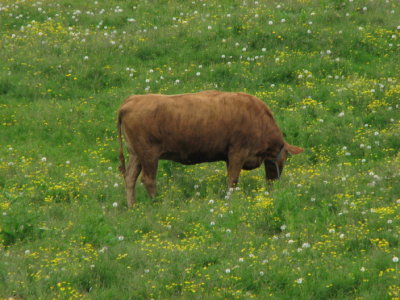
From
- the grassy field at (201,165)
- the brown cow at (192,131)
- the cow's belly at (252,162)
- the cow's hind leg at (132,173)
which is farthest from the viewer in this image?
the cow's belly at (252,162)

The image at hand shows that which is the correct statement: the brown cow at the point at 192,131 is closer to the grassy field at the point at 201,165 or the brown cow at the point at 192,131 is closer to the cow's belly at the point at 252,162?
the cow's belly at the point at 252,162

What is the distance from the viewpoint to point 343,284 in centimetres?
1005

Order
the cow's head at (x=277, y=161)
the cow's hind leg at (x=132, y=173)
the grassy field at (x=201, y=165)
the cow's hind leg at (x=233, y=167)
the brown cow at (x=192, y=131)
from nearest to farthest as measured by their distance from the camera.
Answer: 1. the grassy field at (x=201, y=165)
2. the brown cow at (x=192, y=131)
3. the cow's hind leg at (x=132, y=173)
4. the cow's hind leg at (x=233, y=167)
5. the cow's head at (x=277, y=161)

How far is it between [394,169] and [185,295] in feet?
17.9

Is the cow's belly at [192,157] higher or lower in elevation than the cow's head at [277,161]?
higher

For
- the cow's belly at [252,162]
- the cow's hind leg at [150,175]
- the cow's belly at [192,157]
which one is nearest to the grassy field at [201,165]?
the cow's hind leg at [150,175]

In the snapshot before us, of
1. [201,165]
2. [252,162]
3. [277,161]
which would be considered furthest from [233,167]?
[201,165]

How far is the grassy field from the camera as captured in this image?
34.3 feet

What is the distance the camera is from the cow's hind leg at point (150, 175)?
549 inches

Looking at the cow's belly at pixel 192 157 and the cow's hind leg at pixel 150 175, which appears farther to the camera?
the cow's belly at pixel 192 157

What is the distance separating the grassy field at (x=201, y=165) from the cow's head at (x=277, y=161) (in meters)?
0.25

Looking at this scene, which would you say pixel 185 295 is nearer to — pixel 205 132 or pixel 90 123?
pixel 205 132

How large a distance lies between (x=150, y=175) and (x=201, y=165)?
2.32 m

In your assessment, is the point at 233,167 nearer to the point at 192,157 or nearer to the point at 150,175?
the point at 192,157
